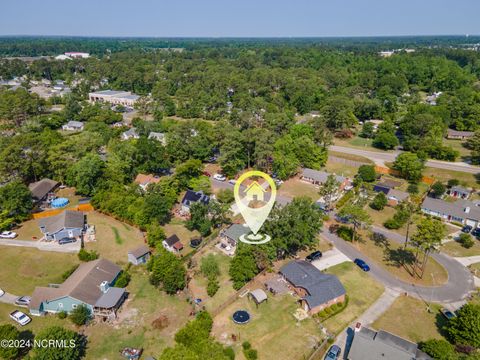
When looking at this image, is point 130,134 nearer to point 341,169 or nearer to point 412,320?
point 341,169

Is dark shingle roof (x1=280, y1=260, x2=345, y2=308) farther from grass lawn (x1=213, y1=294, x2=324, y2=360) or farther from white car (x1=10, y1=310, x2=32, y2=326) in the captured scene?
white car (x1=10, y1=310, x2=32, y2=326)

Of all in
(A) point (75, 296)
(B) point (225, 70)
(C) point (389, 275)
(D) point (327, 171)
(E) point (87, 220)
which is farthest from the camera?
(B) point (225, 70)

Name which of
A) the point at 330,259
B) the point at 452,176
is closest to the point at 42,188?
the point at 330,259

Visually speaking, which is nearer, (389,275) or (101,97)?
(389,275)

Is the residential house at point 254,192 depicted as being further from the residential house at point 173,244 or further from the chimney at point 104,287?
the chimney at point 104,287

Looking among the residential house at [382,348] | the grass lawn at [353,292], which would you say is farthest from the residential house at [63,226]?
the residential house at [382,348]

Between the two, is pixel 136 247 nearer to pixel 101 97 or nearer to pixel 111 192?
pixel 111 192

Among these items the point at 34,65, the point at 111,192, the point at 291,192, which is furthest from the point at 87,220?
the point at 34,65
